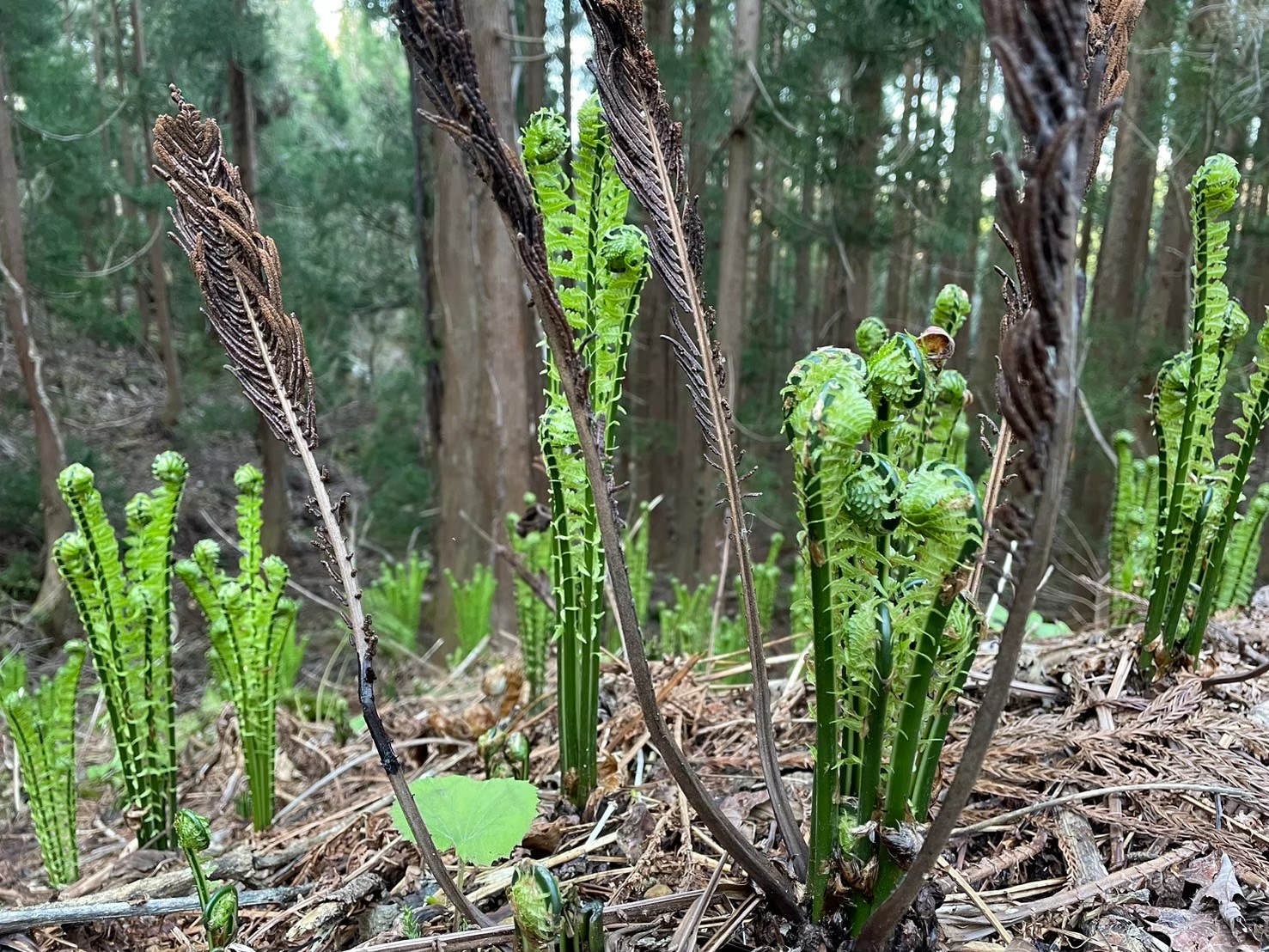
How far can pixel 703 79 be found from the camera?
21.2 feet

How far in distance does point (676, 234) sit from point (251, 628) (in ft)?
3.25

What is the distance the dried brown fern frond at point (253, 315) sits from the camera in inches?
33.9

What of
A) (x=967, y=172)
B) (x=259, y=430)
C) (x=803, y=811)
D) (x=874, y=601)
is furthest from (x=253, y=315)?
(x=259, y=430)

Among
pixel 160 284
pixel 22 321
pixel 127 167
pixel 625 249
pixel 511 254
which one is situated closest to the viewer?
pixel 625 249

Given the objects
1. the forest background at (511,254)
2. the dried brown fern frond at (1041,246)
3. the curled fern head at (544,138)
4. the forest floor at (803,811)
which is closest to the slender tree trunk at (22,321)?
the forest background at (511,254)

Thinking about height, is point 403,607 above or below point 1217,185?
below

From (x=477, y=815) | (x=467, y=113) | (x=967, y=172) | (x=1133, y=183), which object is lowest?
(x=477, y=815)

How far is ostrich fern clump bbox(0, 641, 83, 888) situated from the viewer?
1.31 meters

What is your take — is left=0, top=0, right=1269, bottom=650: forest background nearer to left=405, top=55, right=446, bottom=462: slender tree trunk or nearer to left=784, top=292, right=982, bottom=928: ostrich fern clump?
left=405, top=55, right=446, bottom=462: slender tree trunk

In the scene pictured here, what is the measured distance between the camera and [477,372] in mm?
4977

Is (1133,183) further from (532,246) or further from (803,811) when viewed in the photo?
(532,246)

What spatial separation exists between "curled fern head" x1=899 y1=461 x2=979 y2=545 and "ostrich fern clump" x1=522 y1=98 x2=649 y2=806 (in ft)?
1.36

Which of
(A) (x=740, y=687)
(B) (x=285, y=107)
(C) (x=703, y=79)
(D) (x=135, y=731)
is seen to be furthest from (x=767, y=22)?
(B) (x=285, y=107)

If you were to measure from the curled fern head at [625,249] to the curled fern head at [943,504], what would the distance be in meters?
0.47
